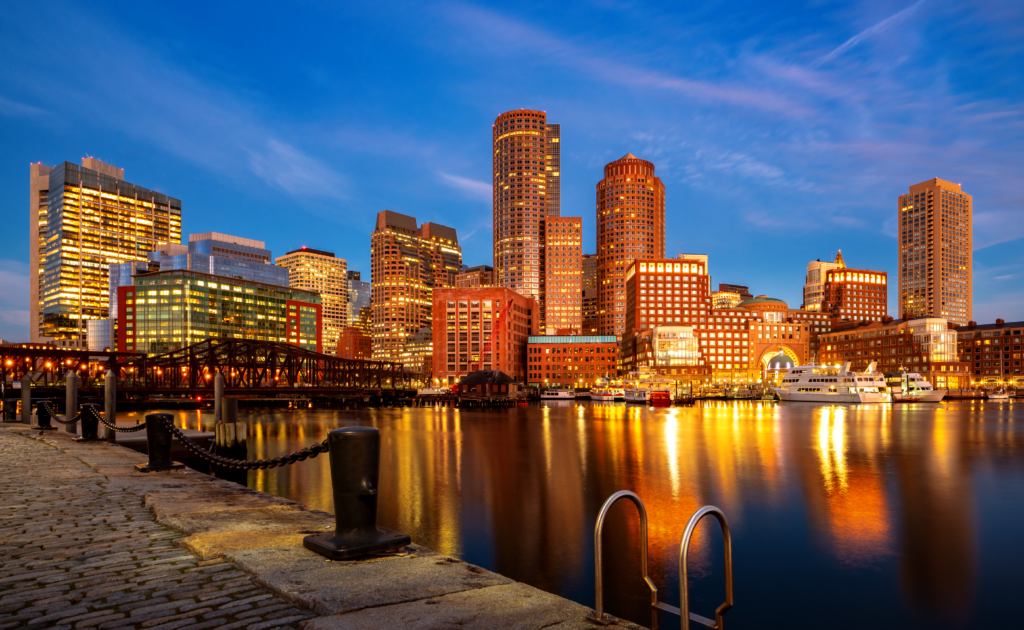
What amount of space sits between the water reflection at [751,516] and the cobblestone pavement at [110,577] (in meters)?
10.1

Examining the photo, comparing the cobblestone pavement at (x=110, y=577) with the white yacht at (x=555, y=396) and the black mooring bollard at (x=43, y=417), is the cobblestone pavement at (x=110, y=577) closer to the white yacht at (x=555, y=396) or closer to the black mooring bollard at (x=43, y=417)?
the black mooring bollard at (x=43, y=417)

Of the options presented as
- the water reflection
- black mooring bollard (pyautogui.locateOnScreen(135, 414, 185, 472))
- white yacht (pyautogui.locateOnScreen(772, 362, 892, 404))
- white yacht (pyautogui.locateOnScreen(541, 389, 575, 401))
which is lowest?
white yacht (pyautogui.locateOnScreen(541, 389, 575, 401))

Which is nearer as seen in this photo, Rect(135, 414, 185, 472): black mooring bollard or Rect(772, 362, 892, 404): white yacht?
Rect(135, 414, 185, 472): black mooring bollard

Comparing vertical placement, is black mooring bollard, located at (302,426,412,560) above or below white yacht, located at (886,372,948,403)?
above

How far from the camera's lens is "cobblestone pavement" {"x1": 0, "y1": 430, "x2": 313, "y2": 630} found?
6.78 m

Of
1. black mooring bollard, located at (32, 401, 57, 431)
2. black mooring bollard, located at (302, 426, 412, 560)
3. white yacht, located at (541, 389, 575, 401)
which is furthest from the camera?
white yacht, located at (541, 389, 575, 401)

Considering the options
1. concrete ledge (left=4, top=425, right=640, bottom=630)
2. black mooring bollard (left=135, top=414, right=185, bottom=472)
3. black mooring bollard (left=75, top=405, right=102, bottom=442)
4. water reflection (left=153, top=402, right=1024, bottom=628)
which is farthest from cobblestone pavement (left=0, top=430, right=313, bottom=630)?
black mooring bollard (left=75, top=405, right=102, bottom=442)

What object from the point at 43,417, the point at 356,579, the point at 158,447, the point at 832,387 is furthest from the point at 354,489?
the point at 832,387

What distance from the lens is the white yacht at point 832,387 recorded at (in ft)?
497

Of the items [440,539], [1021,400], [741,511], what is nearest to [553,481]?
[741,511]

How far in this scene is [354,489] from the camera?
933 cm

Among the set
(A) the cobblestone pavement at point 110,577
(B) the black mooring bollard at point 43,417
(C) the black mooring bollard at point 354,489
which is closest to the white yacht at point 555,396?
(B) the black mooring bollard at point 43,417

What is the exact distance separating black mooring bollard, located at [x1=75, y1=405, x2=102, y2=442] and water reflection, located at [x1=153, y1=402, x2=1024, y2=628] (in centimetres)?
826

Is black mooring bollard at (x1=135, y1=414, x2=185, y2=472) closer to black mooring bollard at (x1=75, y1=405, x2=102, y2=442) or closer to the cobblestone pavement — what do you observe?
the cobblestone pavement
